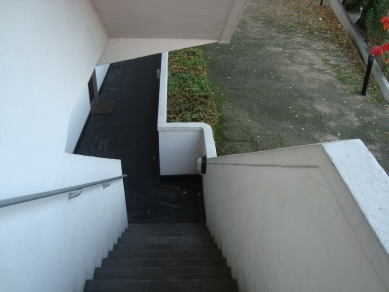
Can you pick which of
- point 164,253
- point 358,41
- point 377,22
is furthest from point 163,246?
point 377,22

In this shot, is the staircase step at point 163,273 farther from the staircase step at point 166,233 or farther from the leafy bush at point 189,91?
the leafy bush at point 189,91

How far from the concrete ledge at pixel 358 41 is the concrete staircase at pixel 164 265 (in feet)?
22.0

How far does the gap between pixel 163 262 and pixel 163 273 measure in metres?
0.44

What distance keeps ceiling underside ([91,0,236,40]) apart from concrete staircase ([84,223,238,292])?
298 centimetres

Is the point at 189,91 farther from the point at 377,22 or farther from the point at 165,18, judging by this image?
the point at 377,22

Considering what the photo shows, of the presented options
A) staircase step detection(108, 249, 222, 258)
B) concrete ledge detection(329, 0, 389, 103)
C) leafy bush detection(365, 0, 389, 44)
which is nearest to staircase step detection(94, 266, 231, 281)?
staircase step detection(108, 249, 222, 258)

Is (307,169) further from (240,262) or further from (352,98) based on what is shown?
(352,98)

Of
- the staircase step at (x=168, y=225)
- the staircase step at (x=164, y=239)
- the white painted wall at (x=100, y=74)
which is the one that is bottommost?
the staircase step at (x=164, y=239)

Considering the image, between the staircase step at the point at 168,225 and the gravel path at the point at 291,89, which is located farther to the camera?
the gravel path at the point at 291,89

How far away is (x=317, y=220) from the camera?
1.79 metres

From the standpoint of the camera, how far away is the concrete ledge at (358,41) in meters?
9.96

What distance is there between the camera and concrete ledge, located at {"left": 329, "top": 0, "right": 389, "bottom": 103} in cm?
996

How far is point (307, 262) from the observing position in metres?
1.91

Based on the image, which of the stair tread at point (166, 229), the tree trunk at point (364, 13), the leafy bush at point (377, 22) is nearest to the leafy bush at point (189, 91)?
the stair tread at point (166, 229)
